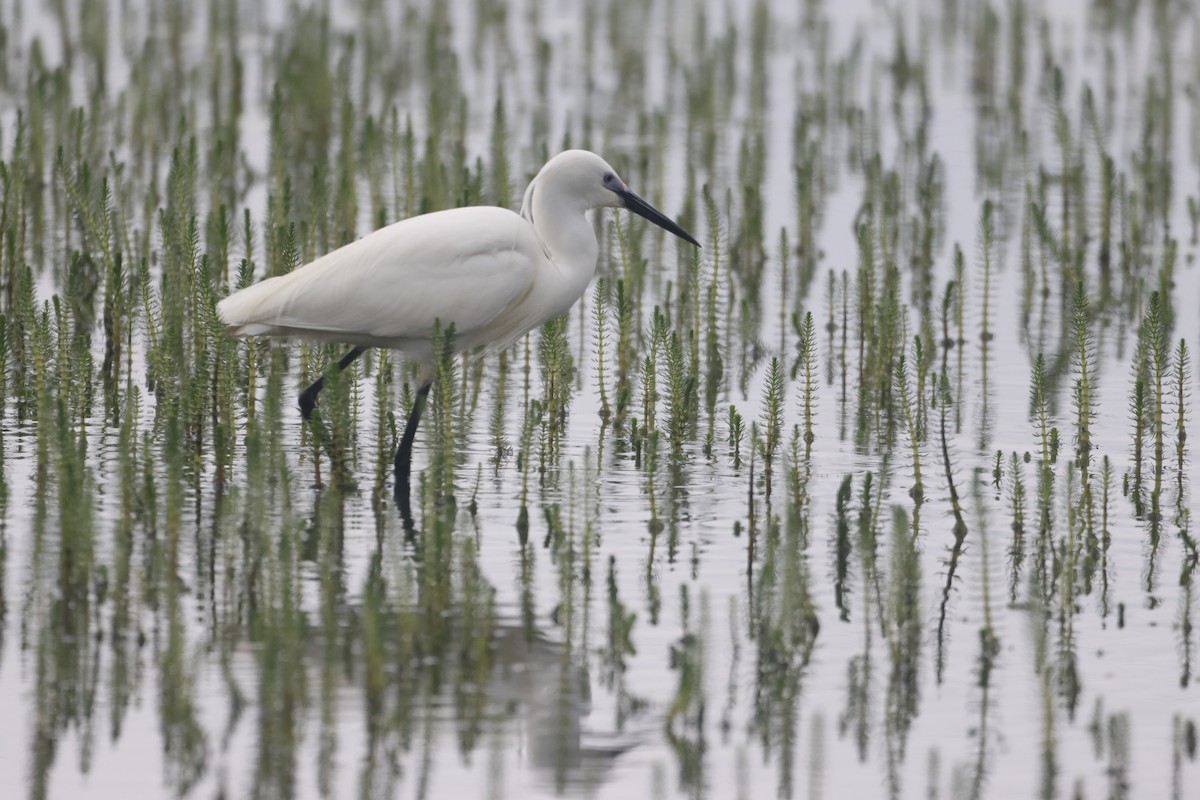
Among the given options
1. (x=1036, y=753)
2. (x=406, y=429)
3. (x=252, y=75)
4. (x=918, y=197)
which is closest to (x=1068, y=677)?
(x=1036, y=753)

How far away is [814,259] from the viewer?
457 inches

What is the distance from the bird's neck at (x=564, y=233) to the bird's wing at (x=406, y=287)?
0.99ft

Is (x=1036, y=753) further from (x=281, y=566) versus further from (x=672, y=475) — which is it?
(x=672, y=475)

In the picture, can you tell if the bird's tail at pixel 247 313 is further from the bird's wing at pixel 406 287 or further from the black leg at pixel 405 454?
the black leg at pixel 405 454

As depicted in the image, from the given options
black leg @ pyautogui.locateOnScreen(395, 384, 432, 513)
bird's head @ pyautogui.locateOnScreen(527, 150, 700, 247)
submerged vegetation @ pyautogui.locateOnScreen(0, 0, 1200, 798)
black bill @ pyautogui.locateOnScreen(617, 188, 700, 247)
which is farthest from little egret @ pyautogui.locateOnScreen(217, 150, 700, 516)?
black bill @ pyautogui.locateOnScreen(617, 188, 700, 247)

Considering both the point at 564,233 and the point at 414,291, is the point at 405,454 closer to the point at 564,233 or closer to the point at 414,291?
the point at 414,291

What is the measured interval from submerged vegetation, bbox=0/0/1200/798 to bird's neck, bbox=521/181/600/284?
0.25m

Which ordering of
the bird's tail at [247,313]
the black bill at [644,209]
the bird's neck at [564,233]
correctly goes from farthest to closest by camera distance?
the black bill at [644,209] → the bird's neck at [564,233] → the bird's tail at [247,313]

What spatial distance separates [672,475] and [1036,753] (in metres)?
2.77

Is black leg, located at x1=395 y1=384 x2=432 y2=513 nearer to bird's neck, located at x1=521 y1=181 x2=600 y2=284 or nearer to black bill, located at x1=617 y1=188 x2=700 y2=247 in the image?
bird's neck, located at x1=521 y1=181 x2=600 y2=284

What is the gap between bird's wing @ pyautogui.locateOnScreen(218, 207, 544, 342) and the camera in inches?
311

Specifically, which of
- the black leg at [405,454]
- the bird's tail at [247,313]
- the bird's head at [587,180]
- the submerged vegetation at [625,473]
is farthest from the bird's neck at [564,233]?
the bird's tail at [247,313]

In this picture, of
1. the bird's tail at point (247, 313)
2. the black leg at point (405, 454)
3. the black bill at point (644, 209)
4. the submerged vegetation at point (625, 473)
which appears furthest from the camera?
the black bill at point (644, 209)

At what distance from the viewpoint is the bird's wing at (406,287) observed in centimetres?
791
